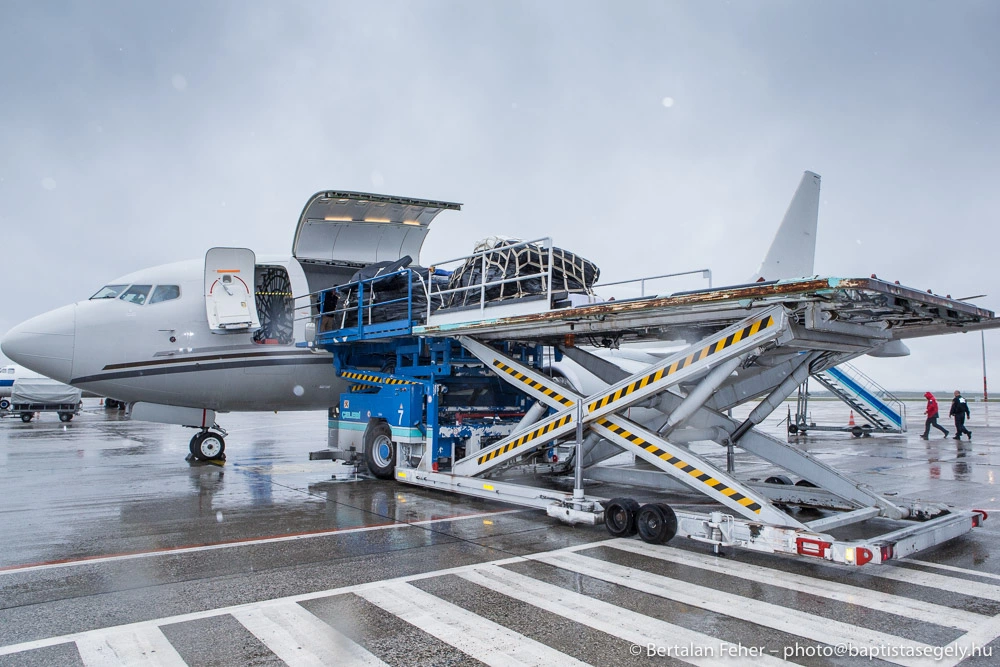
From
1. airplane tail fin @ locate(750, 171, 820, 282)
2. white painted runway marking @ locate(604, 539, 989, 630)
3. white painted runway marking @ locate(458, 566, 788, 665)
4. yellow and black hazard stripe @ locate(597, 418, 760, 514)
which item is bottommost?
white painted runway marking @ locate(604, 539, 989, 630)

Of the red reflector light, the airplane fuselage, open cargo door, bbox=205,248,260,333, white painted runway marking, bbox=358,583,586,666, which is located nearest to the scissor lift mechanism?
the red reflector light

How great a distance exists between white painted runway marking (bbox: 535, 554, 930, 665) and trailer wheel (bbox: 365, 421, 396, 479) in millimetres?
6163

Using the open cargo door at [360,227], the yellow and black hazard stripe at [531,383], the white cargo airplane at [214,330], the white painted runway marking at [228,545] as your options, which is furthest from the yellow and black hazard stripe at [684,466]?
the white cargo airplane at [214,330]

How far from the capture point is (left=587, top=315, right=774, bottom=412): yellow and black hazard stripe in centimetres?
682

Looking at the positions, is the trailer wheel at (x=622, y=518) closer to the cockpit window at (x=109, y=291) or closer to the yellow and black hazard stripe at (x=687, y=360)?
the yellow and black hazard stripe at (x=687, y=360)

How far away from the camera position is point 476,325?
9438 millimetres

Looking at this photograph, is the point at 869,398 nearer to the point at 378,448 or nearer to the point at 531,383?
the point at 378,448

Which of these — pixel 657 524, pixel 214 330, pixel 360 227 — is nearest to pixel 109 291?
pixel 214 330

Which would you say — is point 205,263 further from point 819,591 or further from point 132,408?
point 819,591

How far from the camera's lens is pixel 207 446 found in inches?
595

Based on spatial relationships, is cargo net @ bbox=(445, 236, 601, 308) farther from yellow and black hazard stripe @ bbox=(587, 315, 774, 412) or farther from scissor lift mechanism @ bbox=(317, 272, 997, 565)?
yellow and black hazard stripe @ bbox=(587, 315, 774, 412)

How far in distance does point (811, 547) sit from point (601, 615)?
2.14 m

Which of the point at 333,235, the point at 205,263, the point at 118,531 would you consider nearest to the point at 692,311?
the point at 118,531

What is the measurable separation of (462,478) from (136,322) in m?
7.90
